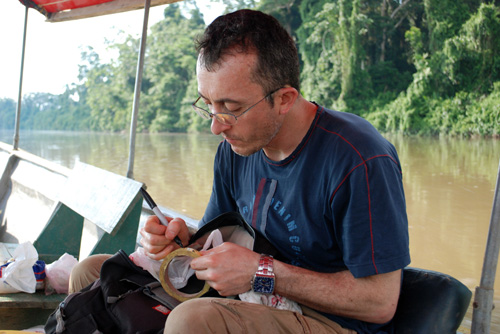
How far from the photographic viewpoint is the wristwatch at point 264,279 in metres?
1.26

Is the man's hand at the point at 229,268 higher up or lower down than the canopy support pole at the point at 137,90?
lower down

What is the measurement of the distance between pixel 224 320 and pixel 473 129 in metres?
24.9

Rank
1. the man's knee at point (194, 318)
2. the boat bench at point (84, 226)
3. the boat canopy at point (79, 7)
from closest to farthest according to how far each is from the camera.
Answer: the man's knee at point (194, 318), the boat bench at point (84, 226), the boat canopy at point (79, 7)

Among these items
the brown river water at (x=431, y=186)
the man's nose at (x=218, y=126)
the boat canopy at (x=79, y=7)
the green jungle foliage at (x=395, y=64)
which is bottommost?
the brown river water at (x=431, y=186)

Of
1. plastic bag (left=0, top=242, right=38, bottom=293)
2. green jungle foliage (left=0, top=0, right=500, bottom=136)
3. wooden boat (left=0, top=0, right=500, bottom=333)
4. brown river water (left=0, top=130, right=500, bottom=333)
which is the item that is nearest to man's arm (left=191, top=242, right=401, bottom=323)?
wooden boat (left=0, top=0, right=500, bottom=333)

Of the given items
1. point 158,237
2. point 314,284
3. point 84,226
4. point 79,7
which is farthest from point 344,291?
point 79,7

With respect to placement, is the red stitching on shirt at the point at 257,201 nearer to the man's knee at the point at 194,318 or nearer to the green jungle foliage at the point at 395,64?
the man's knee at the point at 194,318

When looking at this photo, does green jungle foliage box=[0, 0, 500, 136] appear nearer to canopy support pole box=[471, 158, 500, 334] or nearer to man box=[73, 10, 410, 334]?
canopy support pole box=[471, 158, 500, 334]

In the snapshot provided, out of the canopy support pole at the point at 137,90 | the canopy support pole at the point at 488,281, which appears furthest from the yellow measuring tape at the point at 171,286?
the canopy support pole at the point at 137,90

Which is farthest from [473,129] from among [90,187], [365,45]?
[90,187]

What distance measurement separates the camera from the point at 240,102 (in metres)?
1.33

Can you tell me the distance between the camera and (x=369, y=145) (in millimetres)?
1224

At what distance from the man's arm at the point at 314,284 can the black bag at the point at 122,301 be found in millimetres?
155

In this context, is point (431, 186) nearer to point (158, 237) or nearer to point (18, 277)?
point (18, 277)
